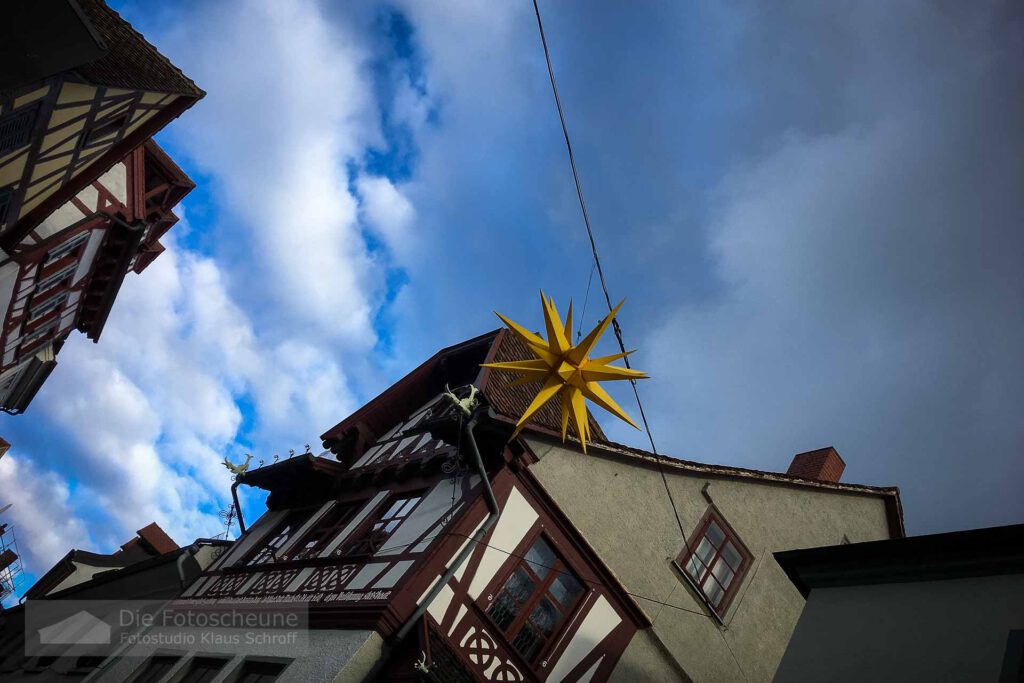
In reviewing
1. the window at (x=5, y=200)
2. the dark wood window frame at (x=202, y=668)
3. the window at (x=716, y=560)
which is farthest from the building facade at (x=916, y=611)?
the window at (x=5, y=200)

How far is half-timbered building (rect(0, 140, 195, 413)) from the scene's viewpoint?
1675 cm

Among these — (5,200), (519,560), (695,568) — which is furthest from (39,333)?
(695,568)

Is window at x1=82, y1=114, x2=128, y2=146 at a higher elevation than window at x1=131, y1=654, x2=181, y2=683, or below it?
higher

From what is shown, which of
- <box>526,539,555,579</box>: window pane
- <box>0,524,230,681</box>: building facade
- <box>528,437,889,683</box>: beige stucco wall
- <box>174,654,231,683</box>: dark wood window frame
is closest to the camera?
<box>526,539,555,579</box>: window pane

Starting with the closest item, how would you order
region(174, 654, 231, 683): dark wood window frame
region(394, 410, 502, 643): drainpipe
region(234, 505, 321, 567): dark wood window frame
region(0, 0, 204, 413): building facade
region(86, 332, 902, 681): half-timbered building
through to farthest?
region(0, 0, 204, 413): building facade → region(394, 410, 502, 643): drainpipe → region(86, 332, 902, 681): half-timbered building → region(174, 654, 231, 683): dark wood window frame → region(234, 505, 321, 567): dark wood window frame

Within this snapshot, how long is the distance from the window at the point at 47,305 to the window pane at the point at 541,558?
1683cm

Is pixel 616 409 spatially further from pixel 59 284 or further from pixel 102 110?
pixel 59 284

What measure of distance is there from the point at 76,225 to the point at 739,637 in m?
19.4

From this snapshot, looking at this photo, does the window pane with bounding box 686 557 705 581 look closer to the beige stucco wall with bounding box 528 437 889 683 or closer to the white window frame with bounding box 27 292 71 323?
the beige stucco wall with bounding box 528 437 889 683

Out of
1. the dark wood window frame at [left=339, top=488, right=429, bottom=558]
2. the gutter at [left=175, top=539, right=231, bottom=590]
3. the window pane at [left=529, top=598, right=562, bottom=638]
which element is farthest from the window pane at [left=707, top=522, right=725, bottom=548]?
the gutter at [left=175, top=539, right=231, bottom=590]

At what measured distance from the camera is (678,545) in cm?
1244

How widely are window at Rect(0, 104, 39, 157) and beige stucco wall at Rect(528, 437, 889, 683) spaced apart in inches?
424

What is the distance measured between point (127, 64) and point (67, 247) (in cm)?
783

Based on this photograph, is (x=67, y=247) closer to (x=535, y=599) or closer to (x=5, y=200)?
(x=5, y=200)
